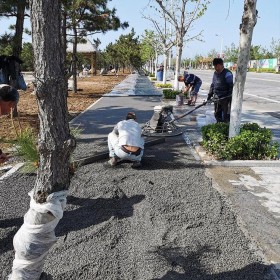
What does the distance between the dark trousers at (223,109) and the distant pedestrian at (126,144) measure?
2.76 metres

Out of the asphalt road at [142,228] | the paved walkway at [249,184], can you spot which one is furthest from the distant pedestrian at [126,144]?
the paved walkway at [249,184]

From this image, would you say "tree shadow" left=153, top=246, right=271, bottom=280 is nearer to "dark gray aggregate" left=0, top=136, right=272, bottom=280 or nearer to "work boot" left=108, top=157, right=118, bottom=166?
"dark gray aggregate" left=0, top=136, right=272, bottom=280

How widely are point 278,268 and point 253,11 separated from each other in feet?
14.0

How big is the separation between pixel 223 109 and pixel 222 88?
506 millimetres

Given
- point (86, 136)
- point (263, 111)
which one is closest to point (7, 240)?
point (86, 136)

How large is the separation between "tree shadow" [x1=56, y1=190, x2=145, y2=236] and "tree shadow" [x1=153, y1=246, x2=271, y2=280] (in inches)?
35.5

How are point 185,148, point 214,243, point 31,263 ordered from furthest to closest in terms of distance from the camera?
point 185,148 < point 214,243 < point 31,263

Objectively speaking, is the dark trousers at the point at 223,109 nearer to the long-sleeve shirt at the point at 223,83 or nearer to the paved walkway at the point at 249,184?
the long-sleeve shirt at the point at 223,83

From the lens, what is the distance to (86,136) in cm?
787

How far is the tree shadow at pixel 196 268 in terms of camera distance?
2.64 meters

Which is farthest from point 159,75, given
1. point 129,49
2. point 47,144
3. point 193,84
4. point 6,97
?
point 47,144

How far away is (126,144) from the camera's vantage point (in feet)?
17.1

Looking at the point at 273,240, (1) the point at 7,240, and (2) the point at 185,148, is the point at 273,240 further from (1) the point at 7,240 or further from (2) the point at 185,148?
(2) the point at 185,148

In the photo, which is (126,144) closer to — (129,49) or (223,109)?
(223,109)
